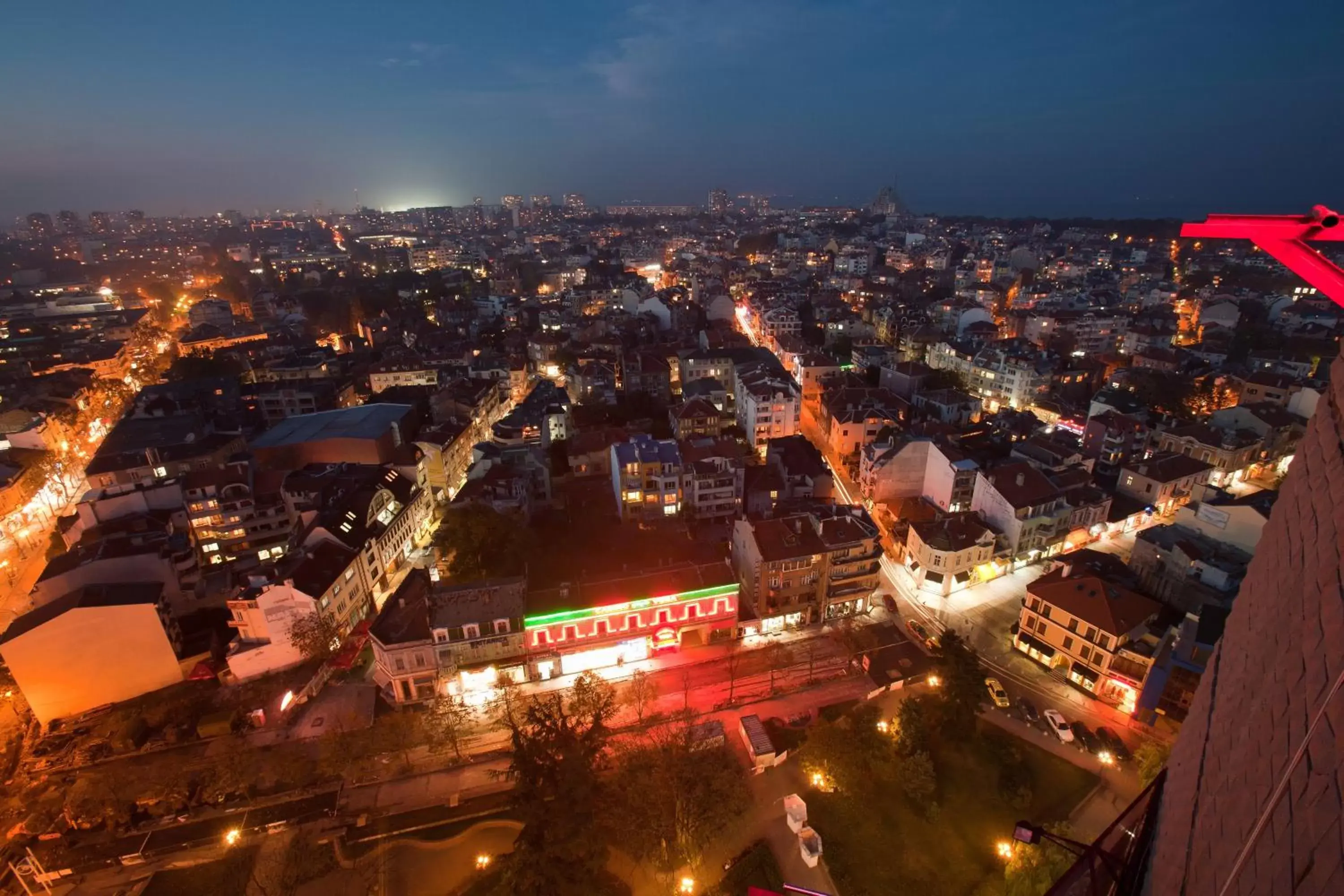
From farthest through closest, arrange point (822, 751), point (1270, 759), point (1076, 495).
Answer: point (1076, 495) → point (822, 751) → point (1270, 759)

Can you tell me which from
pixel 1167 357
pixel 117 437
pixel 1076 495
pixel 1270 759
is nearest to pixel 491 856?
pixel 1270 759

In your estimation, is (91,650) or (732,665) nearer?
(91,650)

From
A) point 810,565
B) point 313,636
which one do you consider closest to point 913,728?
point 810,565

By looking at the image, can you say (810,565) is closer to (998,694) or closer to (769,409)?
(998,694)

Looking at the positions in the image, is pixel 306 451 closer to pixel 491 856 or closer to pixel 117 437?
pixel 117 437

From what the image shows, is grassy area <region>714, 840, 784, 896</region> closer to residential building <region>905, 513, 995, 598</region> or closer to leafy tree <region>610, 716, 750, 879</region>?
leafy tree <region>610, 716, 750, 879</region>

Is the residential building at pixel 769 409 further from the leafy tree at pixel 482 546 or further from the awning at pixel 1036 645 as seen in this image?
the leafy tree at pixel 482 546

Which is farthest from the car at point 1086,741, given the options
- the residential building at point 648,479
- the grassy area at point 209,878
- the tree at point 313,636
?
the tree at point 313,636
